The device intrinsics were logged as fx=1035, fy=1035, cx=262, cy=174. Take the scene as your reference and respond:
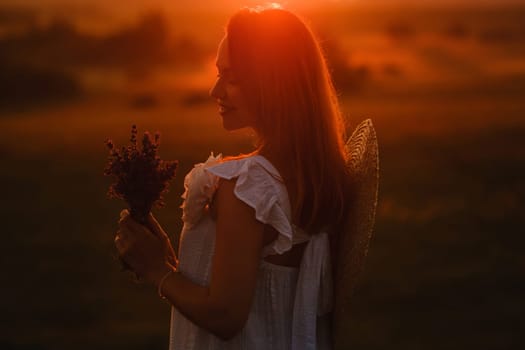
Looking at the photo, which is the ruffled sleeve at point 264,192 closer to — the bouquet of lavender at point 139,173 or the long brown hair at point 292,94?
the long brown hair at point 292,94

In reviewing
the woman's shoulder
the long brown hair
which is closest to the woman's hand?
the woman's shoulder

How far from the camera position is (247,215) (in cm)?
234

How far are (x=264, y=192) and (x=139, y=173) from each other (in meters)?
0.34

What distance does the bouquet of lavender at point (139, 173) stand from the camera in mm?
2506

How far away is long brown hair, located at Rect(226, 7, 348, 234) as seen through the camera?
239cm

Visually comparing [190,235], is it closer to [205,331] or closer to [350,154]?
[205,331]

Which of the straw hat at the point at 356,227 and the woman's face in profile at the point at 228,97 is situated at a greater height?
the woman's face in profile at the point at 228,97

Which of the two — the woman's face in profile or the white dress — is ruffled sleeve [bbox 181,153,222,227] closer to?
the white dress

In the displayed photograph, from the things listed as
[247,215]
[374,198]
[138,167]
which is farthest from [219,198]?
[374,198]

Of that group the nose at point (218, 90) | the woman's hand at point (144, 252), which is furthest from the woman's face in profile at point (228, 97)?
the woman's hand at point (144, 252)

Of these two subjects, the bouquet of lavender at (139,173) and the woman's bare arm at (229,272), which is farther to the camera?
the bouquet of lavender at (139,173)

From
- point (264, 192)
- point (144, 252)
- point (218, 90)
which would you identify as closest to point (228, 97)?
point (218, 90)

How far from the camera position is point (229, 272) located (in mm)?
2311

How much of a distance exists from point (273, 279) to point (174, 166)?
14.5 inches
